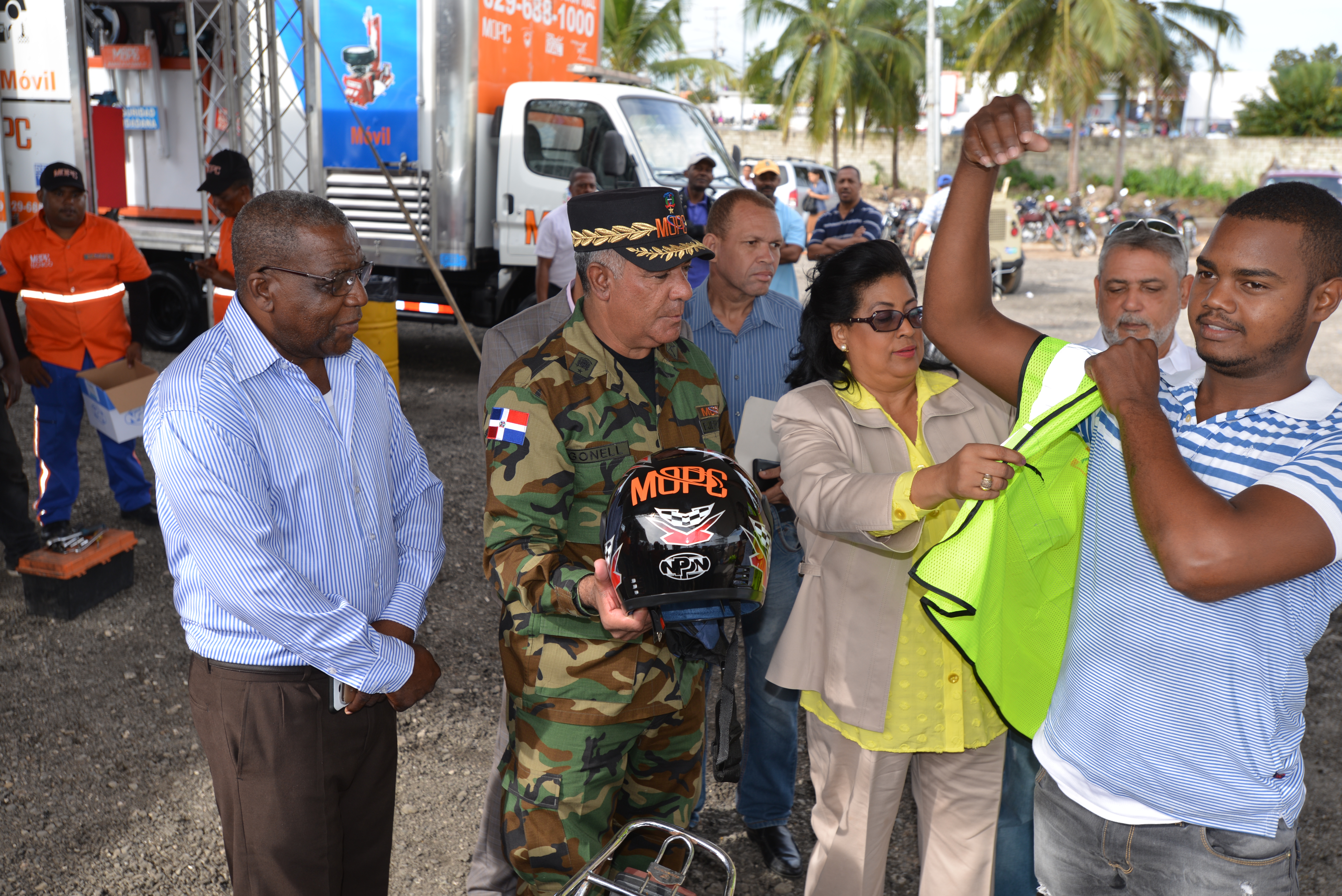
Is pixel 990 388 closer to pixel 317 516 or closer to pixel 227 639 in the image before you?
pixel 317 516

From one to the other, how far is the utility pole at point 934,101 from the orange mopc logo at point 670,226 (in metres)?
18.2

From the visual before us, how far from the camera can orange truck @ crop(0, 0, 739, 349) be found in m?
7.61

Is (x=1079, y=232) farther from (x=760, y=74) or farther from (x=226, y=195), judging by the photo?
(x=226, y=195)

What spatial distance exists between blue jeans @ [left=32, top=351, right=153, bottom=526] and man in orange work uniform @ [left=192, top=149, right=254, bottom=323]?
86cm

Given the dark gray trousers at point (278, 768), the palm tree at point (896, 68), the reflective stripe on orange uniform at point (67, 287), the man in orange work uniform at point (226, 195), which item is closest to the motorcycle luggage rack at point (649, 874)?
the dark gray trousers at point (278, 768)

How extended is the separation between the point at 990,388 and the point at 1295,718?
778 millimetres

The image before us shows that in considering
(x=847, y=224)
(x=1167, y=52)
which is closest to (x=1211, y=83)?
(x=1167, y=52)

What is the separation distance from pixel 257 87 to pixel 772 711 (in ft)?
24.3

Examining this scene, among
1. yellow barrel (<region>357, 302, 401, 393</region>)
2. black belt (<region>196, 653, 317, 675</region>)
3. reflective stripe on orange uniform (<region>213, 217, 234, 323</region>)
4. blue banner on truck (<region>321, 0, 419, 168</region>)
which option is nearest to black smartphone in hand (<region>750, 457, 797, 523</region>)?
black belt (<region>196, 653, 317, 675</region>)

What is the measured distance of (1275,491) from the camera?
1520 mm

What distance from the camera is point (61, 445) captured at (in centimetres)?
561

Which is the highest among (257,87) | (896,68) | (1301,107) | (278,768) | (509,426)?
(896,68)

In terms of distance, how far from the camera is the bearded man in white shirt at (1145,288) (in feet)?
10.1

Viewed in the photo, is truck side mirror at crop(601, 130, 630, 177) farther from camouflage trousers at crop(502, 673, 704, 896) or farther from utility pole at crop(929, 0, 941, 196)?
utility pole at crop(929, 0, 941, 196)
